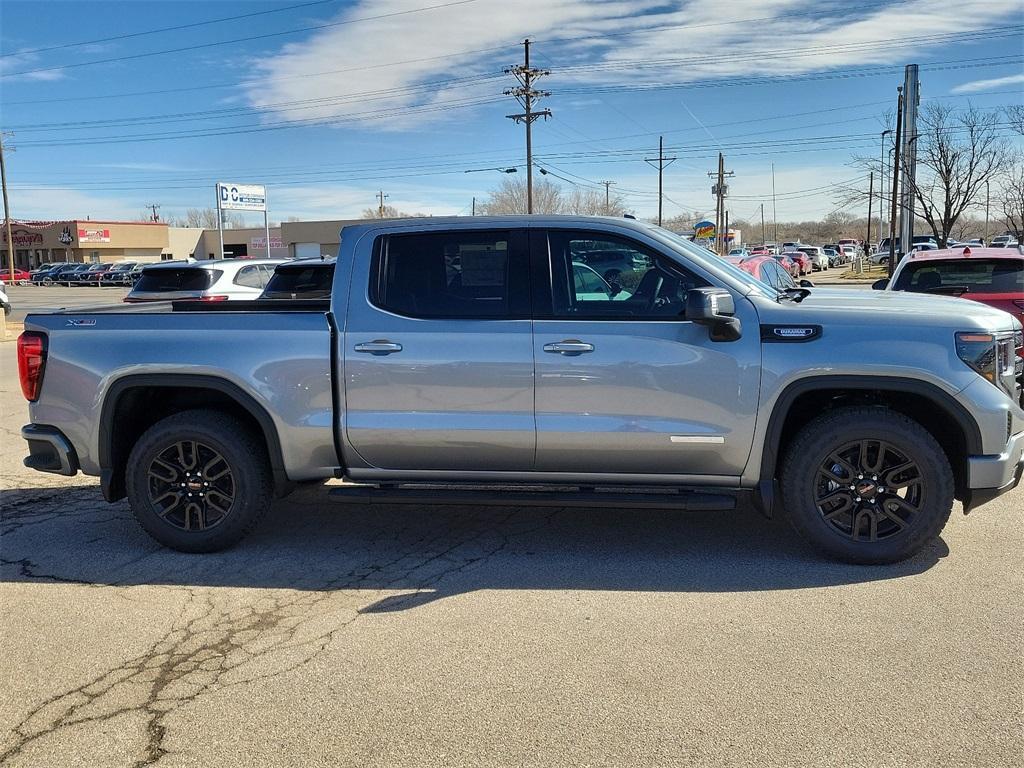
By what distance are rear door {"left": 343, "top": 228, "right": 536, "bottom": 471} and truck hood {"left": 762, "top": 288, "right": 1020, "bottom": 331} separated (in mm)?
1413

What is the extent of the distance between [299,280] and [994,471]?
8.19 metres

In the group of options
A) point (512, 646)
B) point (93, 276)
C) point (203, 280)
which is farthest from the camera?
point (93, 276)

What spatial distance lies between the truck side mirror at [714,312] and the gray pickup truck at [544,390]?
0.04 feet

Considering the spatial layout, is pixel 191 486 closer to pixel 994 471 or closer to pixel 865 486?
pixel 865 486

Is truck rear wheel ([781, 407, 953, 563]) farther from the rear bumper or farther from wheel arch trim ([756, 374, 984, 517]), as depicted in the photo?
the rear bumper

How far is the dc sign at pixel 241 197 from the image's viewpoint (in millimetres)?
38844

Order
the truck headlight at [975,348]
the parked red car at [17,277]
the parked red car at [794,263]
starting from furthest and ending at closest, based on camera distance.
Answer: the parked red car at [17,277]
the parked red car at [794,263]
the truck headlight at [975,348]

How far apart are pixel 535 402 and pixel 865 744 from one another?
2.36 meters

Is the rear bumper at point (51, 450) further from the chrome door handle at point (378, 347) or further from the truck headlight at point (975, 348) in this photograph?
the truck headlight at point (975, 348)

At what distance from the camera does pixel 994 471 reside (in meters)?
4.50

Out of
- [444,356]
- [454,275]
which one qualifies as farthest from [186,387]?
[454,275]

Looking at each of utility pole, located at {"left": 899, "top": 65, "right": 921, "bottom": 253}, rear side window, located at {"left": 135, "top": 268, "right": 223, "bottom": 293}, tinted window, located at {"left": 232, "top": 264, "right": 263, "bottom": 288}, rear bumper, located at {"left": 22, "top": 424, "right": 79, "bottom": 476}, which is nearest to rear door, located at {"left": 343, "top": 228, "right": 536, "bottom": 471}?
rear bumper, located at {"left": 22, "top": 424, "right": 79, "bottom": 476}

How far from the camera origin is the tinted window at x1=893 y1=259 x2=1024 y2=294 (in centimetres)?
854

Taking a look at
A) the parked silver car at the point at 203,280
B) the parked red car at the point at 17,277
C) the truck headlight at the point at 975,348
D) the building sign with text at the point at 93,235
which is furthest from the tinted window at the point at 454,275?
the building sign with text at the point at 93,235
